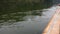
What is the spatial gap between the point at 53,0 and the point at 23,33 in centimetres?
1168

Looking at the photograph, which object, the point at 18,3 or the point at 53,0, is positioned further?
the point at 53,0

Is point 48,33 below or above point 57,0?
above

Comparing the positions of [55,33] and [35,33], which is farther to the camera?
[35,33]

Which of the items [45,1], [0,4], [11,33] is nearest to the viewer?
[11,33]

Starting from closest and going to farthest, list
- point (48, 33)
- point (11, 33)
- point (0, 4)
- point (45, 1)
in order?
point (48, 33) → point (11, 33) → point (0, 4) → point (45, 1)

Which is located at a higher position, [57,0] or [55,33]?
[55,33]

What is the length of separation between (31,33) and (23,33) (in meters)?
0.12

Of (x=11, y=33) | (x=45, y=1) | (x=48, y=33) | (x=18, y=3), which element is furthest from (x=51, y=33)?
(x=45, y=1)

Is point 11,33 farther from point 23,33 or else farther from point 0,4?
point 0,4

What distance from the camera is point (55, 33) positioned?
1.89 metres

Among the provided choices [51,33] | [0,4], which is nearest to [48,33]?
[51,33]

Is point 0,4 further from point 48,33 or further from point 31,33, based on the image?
point 48,33

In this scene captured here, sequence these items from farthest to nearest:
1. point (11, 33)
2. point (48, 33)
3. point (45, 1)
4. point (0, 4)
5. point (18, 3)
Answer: point (45, 1) → point (18, 3) → point (0, 4) → point (11, 33) → point (48, 33)

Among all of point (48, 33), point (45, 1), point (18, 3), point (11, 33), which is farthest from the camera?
point (45, 1)
